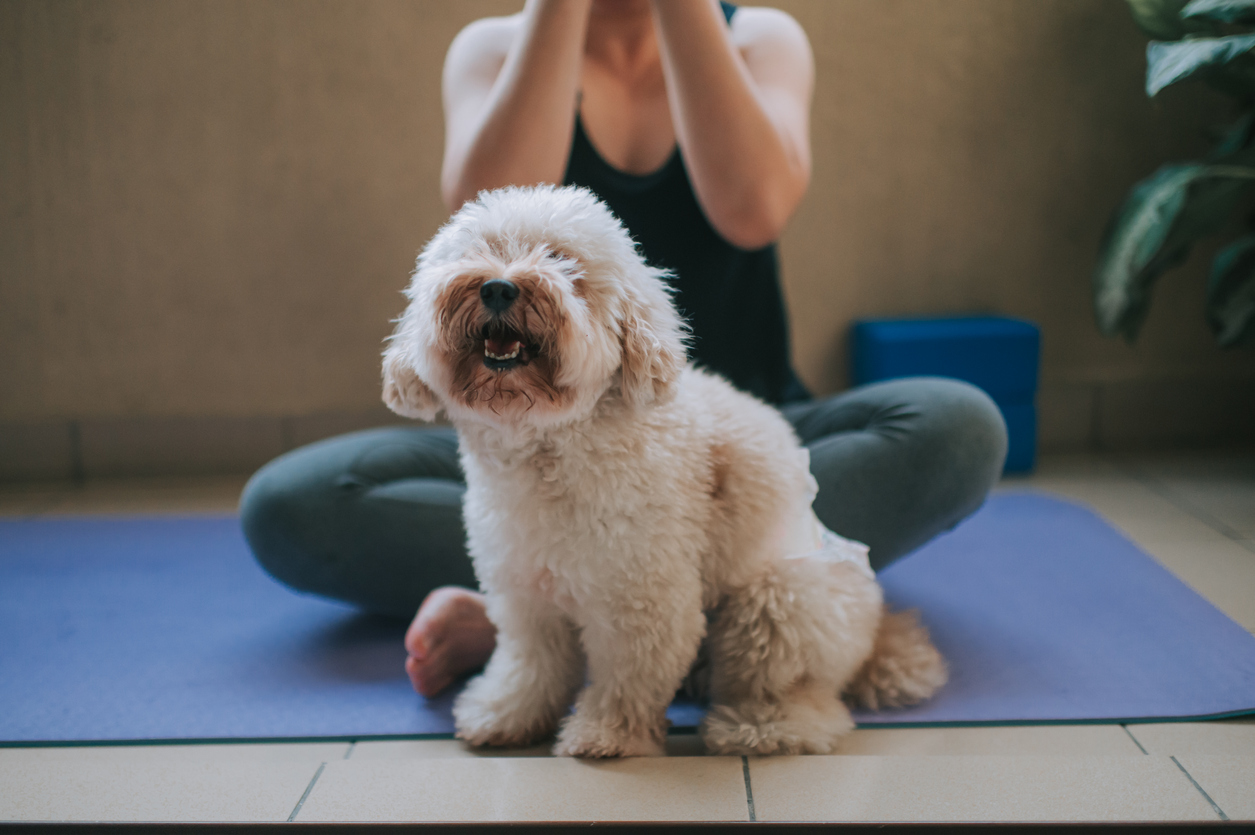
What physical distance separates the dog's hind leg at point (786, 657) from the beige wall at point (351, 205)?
5.42 ft

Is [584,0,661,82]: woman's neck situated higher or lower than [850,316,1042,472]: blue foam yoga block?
higher

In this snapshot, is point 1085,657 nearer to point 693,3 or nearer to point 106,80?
point 693,3

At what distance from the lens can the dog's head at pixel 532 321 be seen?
0.85m

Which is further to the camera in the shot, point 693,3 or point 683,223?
point 683,223

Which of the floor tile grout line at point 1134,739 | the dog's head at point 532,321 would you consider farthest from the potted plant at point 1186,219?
the dog's head at point 532,321

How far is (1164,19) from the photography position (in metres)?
2.08

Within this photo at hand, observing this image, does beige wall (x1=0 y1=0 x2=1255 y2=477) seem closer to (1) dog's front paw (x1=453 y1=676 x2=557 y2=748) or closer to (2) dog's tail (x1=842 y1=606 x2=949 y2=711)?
(2) dog's tail (x1=842 y1=606 x2=949 y2=711)

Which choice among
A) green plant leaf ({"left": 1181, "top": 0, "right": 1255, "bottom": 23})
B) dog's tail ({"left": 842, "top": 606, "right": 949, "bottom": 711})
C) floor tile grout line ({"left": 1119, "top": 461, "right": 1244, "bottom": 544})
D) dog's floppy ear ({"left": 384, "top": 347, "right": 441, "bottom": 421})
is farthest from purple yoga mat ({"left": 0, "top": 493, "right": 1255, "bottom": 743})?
green plant leaf ({"left": 1181, "top": 0, "right": 1255, "bottom": 23})

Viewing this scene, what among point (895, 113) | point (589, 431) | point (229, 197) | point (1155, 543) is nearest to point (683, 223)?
point (589, 431)

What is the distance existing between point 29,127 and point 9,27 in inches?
10.1

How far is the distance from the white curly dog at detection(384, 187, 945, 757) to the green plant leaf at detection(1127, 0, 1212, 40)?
166 centimetres

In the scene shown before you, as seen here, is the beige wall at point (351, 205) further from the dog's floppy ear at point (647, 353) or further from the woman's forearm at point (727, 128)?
the dog's floppy ear at point (647, 353)

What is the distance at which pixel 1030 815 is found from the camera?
2.91 ft

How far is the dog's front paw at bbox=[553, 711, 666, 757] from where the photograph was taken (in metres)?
1.02
